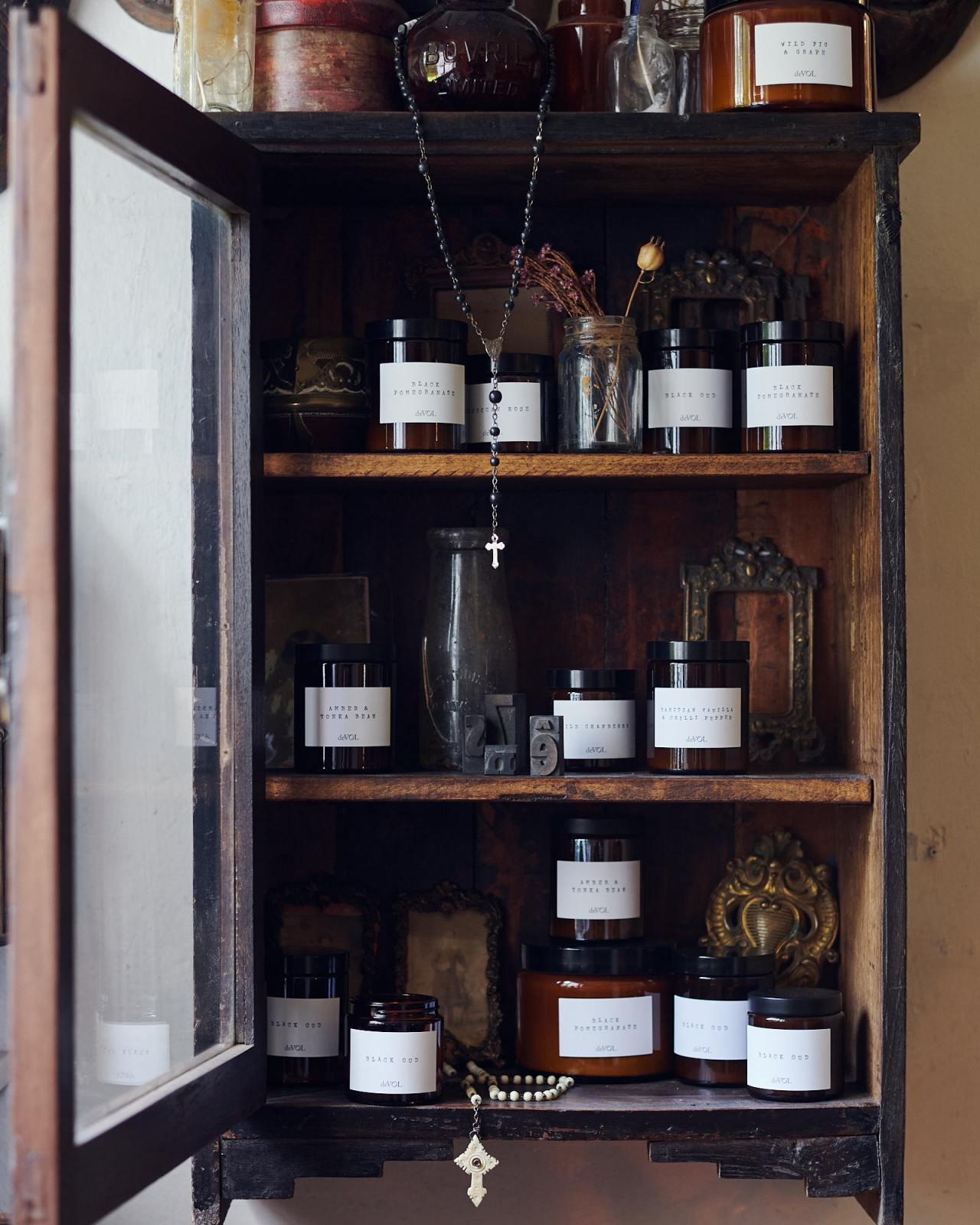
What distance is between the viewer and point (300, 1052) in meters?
1.11

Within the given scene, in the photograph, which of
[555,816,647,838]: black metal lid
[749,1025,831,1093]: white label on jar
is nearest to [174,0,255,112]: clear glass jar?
[555,816,647,838]: black metal lid

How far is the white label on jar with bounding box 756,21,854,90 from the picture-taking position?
1043 mm

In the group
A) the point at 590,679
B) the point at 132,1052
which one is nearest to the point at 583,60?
the point at 590,679

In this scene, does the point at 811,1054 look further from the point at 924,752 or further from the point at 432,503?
the point at 432,503

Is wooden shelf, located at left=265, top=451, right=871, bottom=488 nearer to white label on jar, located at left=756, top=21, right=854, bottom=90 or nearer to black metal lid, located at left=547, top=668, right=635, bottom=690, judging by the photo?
black metal lid, located at left=547, top=668, right=635, bottom=690

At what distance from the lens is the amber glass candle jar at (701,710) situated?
1.09 metres

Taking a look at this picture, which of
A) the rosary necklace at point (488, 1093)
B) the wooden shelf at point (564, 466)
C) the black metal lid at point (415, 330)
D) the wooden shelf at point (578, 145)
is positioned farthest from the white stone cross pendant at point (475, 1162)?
the wooden shelf at point (578, 145)

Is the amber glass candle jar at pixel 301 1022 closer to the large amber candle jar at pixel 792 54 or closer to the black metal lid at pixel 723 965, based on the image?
the black metal lid at pixel 723 965

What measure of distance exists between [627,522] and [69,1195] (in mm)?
759

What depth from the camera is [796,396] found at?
1104 millimetres

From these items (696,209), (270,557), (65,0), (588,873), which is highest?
(65,0)

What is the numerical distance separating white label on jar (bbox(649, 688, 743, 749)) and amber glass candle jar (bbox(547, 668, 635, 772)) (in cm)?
4

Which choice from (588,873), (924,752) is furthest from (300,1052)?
(924,752)

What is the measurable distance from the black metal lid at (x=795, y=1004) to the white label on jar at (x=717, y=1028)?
21 millimetres
